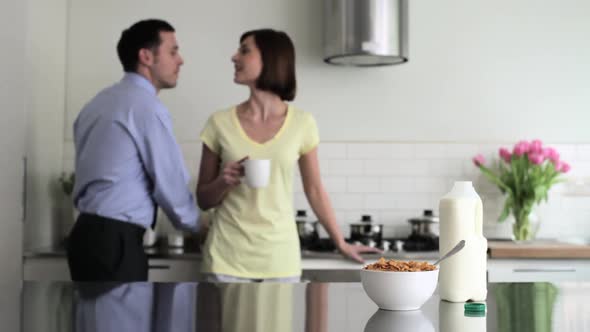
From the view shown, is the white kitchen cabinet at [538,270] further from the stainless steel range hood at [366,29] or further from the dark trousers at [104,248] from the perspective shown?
the dark trousers at [104,248]

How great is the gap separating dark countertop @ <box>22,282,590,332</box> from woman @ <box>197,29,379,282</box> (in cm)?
100

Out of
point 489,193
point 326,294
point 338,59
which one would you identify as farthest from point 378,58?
point 326,294

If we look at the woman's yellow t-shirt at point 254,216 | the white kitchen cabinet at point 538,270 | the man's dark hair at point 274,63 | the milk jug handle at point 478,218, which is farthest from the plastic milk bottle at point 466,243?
the white kitchen cabinet at point 538,270

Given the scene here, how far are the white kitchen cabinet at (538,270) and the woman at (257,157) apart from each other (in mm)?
1006

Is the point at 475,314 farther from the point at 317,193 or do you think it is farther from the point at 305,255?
the point at 305,255

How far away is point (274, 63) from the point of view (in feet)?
9.02

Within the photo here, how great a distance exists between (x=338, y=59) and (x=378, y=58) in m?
0.20

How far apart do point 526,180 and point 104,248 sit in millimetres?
2153

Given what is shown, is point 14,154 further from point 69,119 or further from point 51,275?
point 69,119

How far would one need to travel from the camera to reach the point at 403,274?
1258 mm

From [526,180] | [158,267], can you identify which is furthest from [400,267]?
[526,180]

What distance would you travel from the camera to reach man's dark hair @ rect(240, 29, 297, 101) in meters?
2.75

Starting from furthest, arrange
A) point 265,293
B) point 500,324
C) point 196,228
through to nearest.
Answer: point 196,228
point 265,293
point 500,324

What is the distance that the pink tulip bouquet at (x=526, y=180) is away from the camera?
11.9 ft
